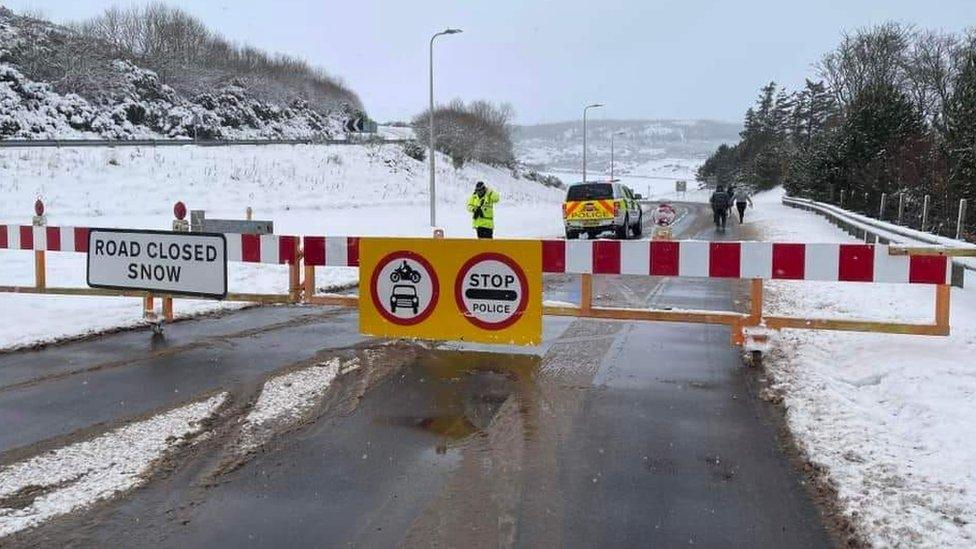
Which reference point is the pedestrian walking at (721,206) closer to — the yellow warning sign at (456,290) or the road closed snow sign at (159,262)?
the yellow warning sign at (456,290)

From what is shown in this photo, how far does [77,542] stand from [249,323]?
19.6 feet

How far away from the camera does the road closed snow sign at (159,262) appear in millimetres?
8789

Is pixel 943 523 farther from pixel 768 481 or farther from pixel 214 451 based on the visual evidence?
pixel 214 451

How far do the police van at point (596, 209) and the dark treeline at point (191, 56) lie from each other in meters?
35.4

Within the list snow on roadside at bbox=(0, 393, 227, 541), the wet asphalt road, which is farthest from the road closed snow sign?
snow on roadside at bbox=(0, 393, 227, 541)

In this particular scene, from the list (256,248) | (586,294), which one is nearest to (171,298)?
(256,248)

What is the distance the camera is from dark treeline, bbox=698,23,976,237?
2848 centimetres

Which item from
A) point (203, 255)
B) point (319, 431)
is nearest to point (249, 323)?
point (203, 255)

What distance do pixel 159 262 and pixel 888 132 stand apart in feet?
129

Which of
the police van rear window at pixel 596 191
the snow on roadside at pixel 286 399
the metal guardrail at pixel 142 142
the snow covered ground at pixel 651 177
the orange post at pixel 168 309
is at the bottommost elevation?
the snow on roadside at pixel 286 399

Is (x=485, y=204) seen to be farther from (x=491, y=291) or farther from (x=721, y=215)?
(x=721, y=215)

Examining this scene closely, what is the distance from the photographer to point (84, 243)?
9.51 meters

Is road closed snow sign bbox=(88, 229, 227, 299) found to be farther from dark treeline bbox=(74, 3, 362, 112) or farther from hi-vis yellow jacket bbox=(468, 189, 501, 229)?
dark treeline bbox=(74, 3, 362, 112)

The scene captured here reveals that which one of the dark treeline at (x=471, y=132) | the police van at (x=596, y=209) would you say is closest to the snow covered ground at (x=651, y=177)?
the dark treeline at (x=471, y=132)
